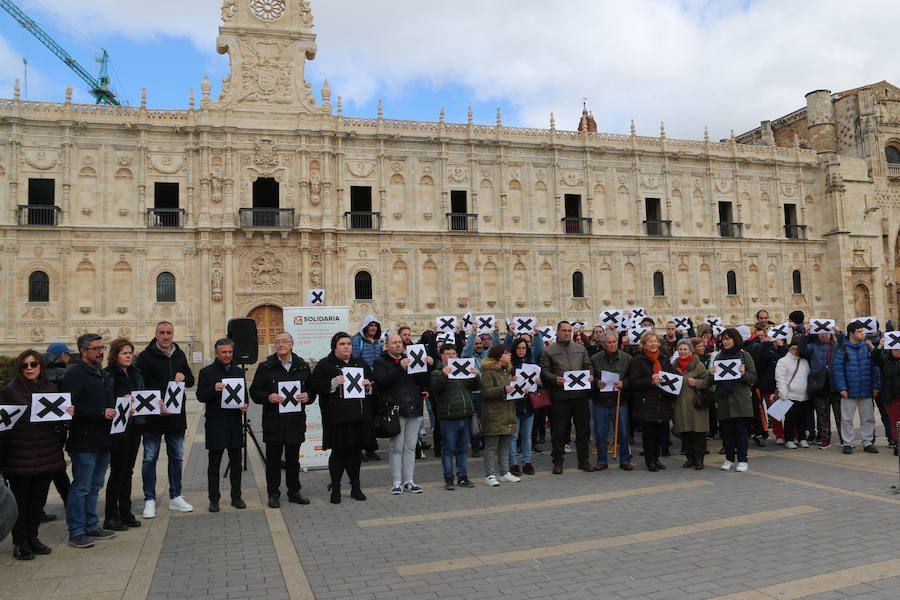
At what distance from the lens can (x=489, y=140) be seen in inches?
1257

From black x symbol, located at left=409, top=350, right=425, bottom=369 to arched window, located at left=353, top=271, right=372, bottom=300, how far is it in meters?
21.2

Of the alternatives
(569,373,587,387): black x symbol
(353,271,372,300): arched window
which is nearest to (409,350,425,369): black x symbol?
(569,373,587,387): black x symbol

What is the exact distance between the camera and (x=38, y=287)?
2667 centimetres

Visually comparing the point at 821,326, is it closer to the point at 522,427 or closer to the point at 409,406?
the point at 522,427

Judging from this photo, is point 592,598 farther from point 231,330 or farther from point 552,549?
point 231,330

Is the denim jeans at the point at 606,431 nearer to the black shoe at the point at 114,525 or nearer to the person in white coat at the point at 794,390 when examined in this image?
the person in white coat at the point at 794,390

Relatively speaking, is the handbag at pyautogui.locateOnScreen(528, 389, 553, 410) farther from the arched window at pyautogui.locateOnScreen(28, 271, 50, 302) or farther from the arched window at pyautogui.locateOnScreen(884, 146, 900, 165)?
the arched window at pyautogui.locateOnScreen(884, 146, 900, 165)

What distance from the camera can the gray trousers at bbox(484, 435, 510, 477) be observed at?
9148 millimetres

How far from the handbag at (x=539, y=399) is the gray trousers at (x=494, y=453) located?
0.79 metres

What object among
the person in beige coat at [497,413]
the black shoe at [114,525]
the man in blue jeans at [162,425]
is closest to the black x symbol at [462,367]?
the person in beige coat at [497,413]

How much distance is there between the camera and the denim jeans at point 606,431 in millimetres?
9945

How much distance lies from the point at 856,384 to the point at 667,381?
3685 millimetres

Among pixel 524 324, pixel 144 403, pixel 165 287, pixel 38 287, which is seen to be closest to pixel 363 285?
pixel 165 287

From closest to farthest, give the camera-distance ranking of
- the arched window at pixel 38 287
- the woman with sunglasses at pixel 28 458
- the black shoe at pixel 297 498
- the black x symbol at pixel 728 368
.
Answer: the woman with sunglasses at pixel 28 458 < the black shoe at pixel 297 498 < the black x symbol at pixel 728 368 < the arched window at pixel 38 287
